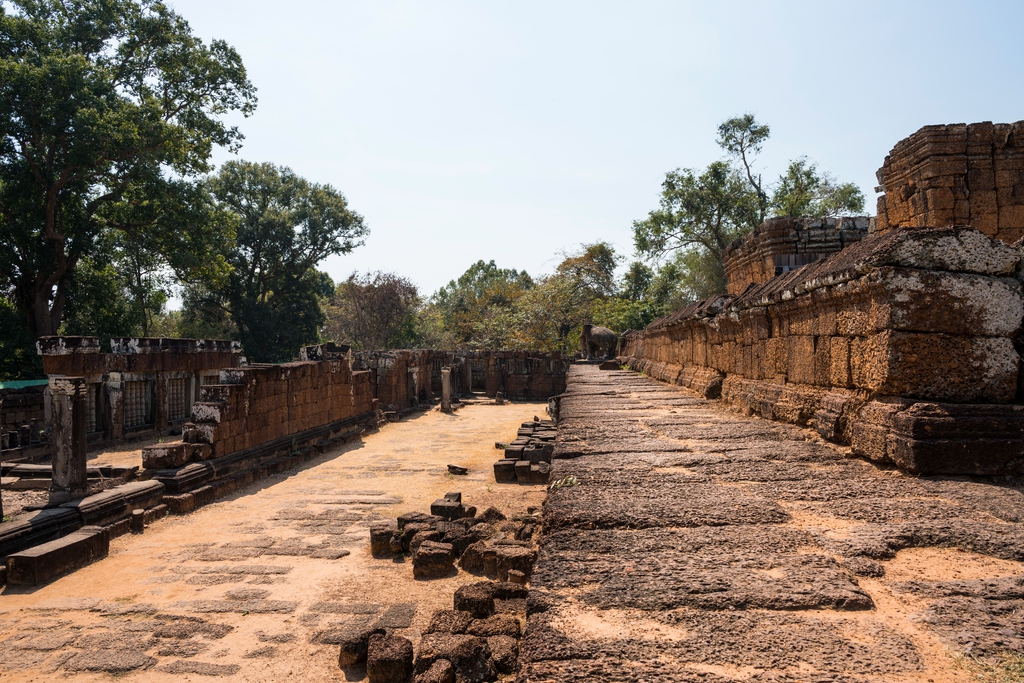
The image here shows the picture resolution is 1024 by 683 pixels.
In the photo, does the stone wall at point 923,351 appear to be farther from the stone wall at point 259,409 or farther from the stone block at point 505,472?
the stone wall at point 259,409

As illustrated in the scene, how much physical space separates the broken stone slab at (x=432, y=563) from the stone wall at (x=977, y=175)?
779cm

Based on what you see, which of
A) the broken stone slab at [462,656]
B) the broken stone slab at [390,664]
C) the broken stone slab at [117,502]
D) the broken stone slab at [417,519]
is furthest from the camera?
the broken stone slab at [117,502]

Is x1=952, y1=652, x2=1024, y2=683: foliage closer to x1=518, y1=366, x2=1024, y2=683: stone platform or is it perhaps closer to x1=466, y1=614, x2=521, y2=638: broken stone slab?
x1=518, y1=366, x2=1024, y2=683: stone platform

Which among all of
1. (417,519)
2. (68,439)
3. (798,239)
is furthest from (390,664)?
(798,239)

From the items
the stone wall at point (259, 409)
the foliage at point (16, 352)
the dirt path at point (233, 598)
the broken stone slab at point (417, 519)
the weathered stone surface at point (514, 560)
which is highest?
the foliage at point (16, 352)

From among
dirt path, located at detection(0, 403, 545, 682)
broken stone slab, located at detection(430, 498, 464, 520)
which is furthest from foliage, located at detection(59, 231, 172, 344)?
broken stone slab, located at detection(430, 498, 464, 520)

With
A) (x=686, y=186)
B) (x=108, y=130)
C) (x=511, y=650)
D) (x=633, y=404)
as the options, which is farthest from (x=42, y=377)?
(x=686, y=186)

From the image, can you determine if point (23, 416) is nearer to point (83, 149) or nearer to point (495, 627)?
point (83, 149)

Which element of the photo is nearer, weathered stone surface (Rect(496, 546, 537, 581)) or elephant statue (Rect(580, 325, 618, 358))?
weathered stone surface (Rect(496, 546, 537, 581))

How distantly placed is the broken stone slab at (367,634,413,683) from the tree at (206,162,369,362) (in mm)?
31954

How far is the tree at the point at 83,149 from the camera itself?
1707 cm

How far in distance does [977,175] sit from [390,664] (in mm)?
9270

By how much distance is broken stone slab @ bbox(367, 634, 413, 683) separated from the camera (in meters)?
3.52

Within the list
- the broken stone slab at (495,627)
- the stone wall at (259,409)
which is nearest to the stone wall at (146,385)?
the stone wall at (259,409)
